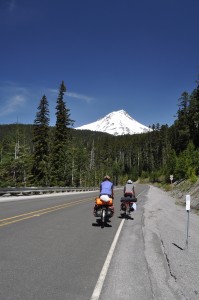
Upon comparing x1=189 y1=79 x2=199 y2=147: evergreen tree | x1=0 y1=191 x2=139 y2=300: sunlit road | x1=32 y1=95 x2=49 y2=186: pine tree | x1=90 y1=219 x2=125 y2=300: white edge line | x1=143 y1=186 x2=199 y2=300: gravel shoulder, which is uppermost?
x1=189 y1=79 x2=199 y2=147: evergreen tree

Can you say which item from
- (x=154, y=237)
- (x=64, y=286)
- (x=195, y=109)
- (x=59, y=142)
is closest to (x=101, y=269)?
(x=64, y=286)

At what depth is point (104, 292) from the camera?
5.62 m

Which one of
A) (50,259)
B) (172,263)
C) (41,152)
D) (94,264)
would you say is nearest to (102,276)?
(94,264)

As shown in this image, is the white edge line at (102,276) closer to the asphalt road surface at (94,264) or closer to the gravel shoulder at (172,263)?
the asphalt road surface at (94,264)

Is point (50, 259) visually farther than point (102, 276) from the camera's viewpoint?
Yes

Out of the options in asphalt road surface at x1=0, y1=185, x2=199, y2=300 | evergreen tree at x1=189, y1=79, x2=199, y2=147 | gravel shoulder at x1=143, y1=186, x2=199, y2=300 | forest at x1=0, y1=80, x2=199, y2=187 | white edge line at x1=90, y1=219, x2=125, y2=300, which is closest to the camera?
white edge line at x1=90, y1=219, x2=125, y2=300

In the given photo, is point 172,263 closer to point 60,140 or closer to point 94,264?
point 94,264

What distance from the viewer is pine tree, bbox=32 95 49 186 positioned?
50.2 meters

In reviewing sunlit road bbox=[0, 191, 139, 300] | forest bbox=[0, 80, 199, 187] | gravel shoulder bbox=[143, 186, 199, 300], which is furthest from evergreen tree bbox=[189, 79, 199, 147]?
sunlit road bbox=[0, 191, 139, 300]

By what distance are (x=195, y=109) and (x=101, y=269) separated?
78764mm

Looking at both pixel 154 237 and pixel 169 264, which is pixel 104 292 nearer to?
pixel 169 264

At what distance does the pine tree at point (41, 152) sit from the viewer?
50.2 m

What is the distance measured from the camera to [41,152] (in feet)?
167

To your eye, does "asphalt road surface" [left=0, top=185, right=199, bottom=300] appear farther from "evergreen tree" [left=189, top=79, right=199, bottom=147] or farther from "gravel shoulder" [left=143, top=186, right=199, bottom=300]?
"evergreen tree" [left=189, top=79, right=199, bottom=147]
